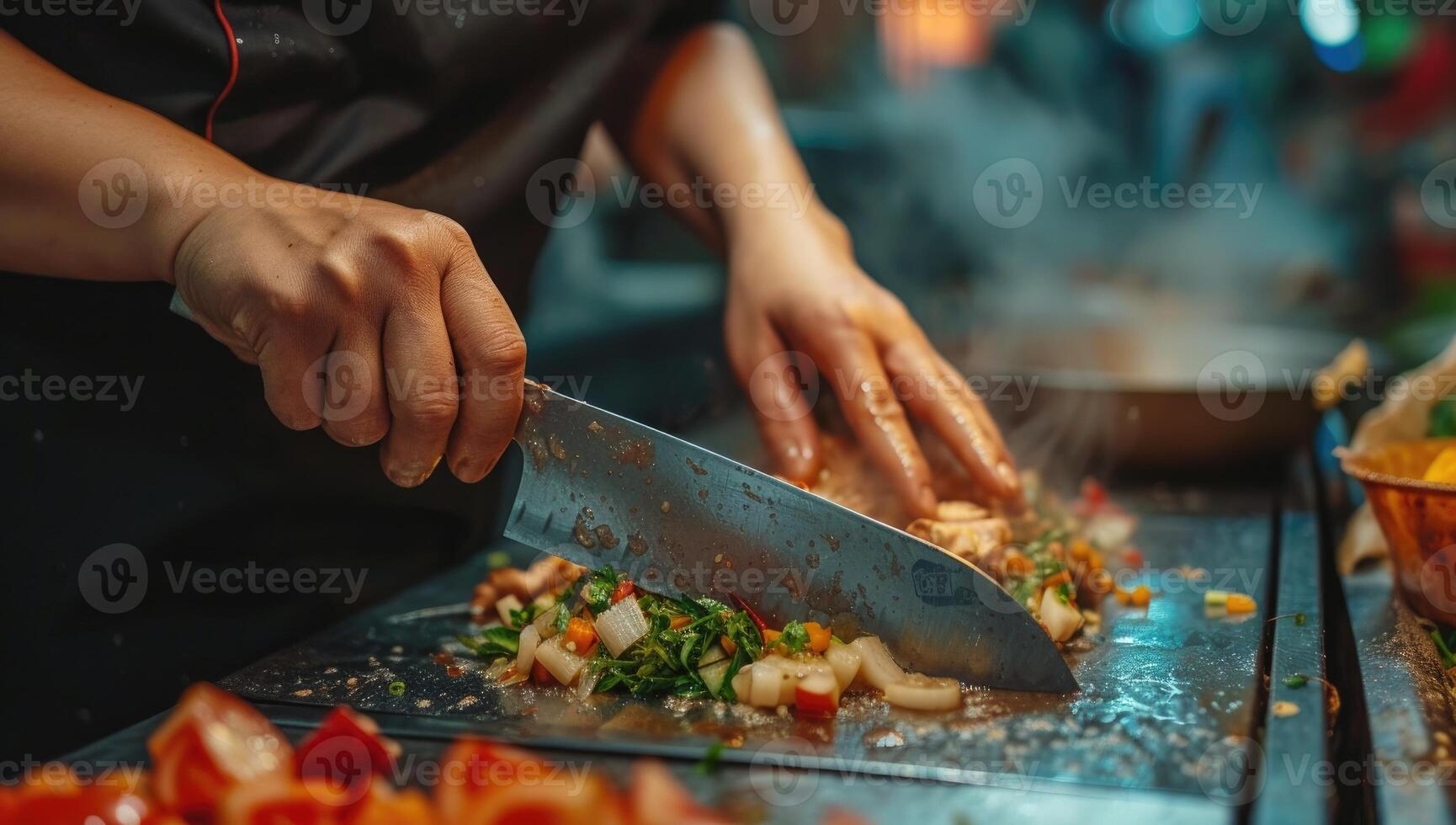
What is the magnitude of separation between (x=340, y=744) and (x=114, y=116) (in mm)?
884

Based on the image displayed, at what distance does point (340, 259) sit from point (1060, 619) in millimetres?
1062

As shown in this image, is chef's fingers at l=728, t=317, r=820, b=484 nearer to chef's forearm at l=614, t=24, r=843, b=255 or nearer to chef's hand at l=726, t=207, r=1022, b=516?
chef's hand at l=726, t=207, r=1022, b=516

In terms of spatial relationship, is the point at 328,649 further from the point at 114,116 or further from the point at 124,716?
the point at 114,116

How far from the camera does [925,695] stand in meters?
1.36

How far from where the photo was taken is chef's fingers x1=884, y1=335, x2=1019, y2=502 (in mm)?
1854

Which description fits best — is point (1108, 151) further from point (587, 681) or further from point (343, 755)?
point (343, 755)

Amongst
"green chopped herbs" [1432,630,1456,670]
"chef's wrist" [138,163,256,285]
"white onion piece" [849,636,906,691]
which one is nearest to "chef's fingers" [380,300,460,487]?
"chef's wrist" [138,163,256,285]

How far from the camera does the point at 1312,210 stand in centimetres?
508

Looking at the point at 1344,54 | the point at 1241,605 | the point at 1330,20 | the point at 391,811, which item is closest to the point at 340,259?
the point at 391,811

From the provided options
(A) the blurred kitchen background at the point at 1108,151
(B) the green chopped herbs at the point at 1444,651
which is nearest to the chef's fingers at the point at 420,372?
(B) the green chopped herbs at the point at 1444,651

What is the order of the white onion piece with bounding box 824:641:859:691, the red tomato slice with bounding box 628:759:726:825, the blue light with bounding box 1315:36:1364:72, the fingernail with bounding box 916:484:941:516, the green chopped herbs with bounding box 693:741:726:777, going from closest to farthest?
the red tomato slice with bounding box 628:759:726:825
the green chopped herbs with bounding box 693:741:726:777
the white onion piece with bounding box 824:641:859:691
the fingernail with bounding box 916:484:941:516
the blue light with bounding box 1315:36:1364:72

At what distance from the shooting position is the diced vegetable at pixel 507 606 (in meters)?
1.67

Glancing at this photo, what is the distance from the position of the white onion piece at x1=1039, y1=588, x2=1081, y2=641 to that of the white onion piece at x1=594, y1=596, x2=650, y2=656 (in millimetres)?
563

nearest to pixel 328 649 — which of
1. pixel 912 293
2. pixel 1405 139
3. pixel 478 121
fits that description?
pixel 478 121
